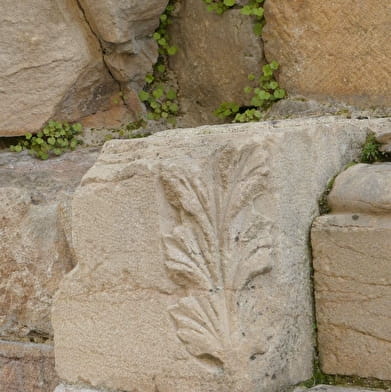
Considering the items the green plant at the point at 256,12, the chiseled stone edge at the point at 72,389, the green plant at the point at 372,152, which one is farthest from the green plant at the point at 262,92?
the chiseled stone edge at the point at 72,389

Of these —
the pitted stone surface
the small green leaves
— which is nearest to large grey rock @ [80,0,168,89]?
the small green leaves

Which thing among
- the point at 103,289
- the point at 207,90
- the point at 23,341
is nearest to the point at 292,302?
the point at 103,289

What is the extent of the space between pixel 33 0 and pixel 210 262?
Answer: 6.28ft

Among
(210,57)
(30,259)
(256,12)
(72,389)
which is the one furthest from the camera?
(210,57)

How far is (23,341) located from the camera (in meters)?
2.73

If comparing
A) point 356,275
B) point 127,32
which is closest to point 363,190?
point 356,275

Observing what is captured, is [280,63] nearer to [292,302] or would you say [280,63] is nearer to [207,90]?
[207,90]

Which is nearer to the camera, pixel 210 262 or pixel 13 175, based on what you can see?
pixel 210 262

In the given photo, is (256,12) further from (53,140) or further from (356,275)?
(356,275)

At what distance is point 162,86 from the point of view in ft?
11.0

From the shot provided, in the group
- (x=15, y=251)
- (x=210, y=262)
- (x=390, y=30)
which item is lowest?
(x=15, y=251)

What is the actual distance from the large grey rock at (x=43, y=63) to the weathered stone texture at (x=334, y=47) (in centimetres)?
87

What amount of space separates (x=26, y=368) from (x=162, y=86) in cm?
141

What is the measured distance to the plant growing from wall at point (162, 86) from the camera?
3287mm
